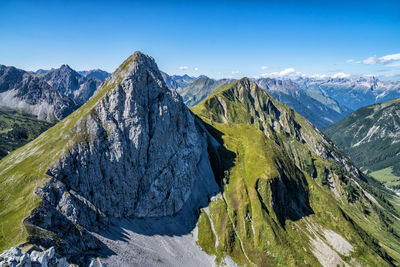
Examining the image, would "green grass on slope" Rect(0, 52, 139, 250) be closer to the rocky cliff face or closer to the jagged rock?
the rocky cliff face

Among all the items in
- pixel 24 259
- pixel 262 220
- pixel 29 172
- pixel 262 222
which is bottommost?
pixel 262 222

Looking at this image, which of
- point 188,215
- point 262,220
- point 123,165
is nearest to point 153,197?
point 123,165

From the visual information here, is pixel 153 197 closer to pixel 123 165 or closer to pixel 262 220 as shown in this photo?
pixel 123 165

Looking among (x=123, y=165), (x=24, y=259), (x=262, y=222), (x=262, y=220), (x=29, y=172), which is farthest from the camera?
(x=262, y=220)

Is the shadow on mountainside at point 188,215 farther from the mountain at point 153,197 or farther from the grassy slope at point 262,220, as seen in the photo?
the grassy slope at point 262,220

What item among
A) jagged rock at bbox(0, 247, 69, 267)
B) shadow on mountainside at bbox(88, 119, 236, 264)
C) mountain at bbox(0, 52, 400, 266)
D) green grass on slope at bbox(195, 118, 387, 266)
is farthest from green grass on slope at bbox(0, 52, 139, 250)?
green grass on slope at bbox(195, 118, 387, 266)

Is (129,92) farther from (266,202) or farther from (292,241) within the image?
(292,241)

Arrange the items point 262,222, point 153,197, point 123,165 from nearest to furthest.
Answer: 1. point 123,165
2. point 153,197
3. point 262,222
